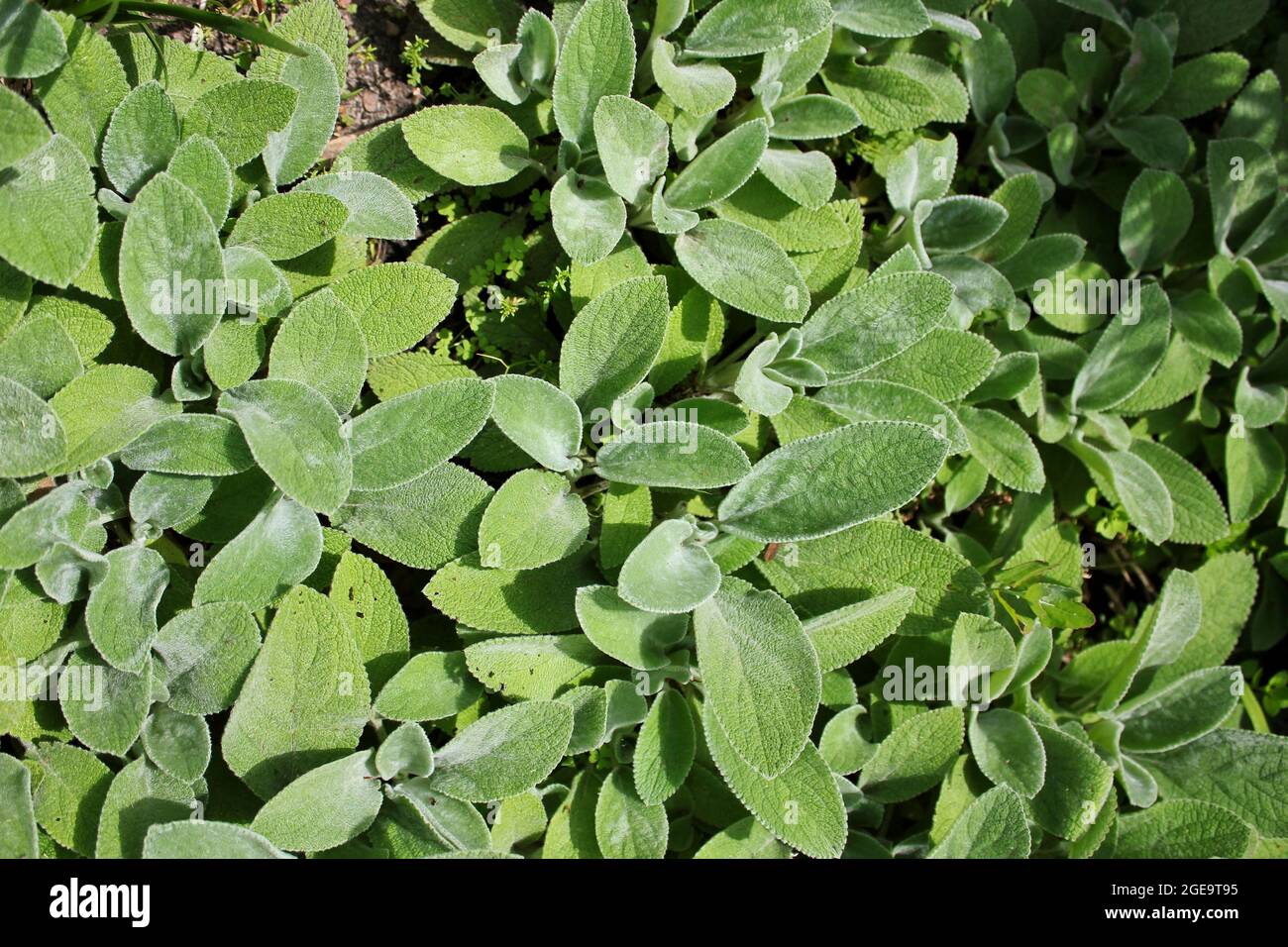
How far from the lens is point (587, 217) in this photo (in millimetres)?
2613

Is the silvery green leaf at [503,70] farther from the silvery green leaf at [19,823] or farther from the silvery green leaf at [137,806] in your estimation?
the silvery green leaf at [19,823]

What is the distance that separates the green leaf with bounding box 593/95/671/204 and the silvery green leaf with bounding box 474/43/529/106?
0.30m

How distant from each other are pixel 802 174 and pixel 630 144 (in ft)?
1.56

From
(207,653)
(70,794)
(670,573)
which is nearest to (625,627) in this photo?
(670,573)

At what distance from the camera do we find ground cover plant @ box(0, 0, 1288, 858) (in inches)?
89.7

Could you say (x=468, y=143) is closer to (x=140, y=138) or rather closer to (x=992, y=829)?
(x=140, y=138)

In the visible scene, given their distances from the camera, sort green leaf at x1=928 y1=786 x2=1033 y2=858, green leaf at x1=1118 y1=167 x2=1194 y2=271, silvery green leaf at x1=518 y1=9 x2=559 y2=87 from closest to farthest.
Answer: green leaf at x1=928 y1=786 x2=1033 y2=858 < silvery green leaf at x1=518 y1=9 x2=559 y2=87 < green leaf at x1=1118 y1=167 x2=1194 y2=271

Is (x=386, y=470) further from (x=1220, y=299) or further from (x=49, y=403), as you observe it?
(x=1220, y=299)

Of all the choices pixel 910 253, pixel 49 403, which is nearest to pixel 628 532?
pixel 910 253

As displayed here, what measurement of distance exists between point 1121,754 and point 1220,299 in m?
1.41

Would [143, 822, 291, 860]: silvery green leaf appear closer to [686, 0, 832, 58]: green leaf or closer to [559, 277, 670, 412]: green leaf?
[559, 277, 670, 412]: green leaf

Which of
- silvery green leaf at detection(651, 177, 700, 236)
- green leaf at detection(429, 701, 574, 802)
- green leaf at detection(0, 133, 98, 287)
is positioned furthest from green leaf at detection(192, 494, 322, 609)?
silvery green leaf at detection(651, 177, 700, 236)

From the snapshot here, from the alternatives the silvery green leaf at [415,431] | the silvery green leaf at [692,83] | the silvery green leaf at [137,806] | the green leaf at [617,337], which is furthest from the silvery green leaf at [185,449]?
the silvery green leaf at [692,83]

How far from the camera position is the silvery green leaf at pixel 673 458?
2.37 metres
